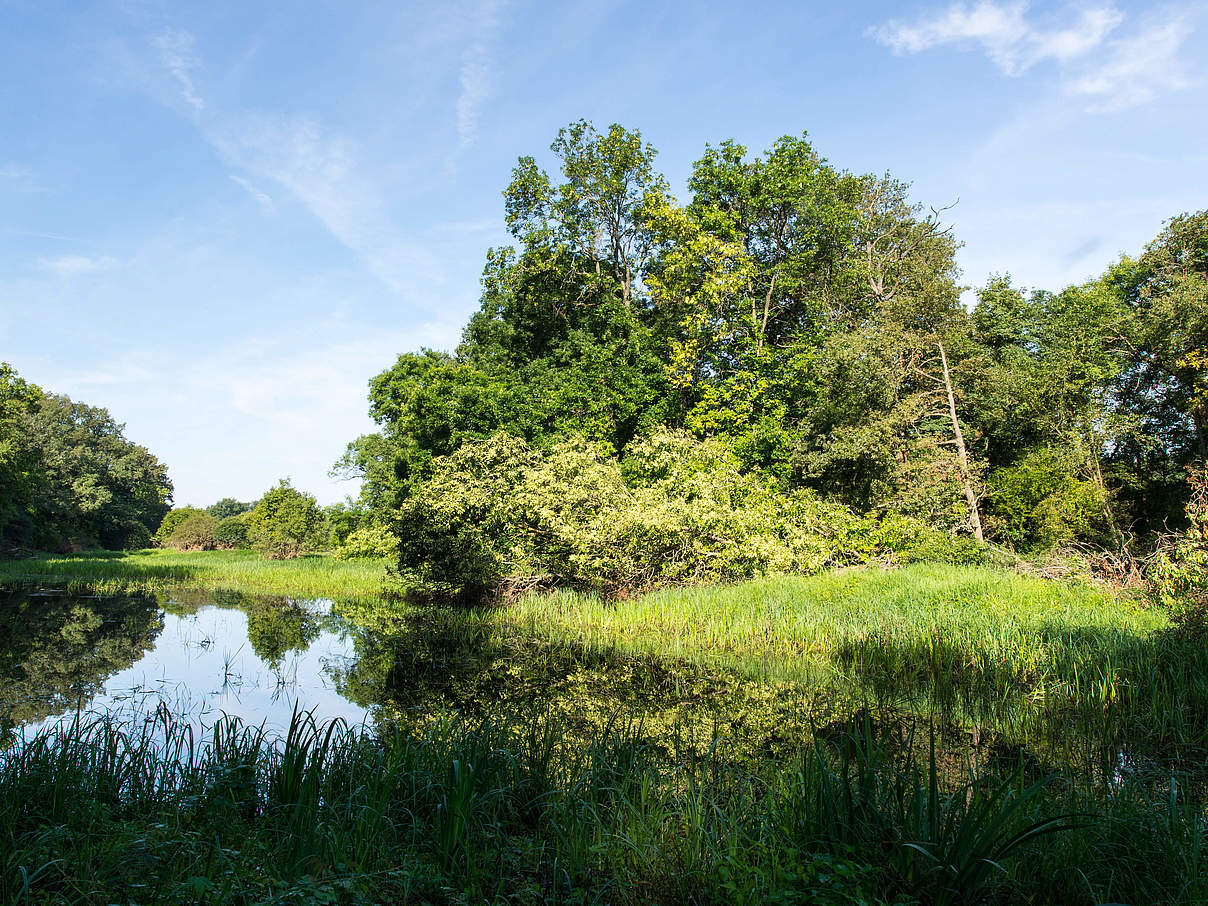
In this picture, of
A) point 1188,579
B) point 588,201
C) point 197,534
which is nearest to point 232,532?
point 197,534

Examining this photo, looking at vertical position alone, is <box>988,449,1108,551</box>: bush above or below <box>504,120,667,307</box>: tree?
below

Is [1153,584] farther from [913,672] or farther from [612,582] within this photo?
[612,582]

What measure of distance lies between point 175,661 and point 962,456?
23733 mm

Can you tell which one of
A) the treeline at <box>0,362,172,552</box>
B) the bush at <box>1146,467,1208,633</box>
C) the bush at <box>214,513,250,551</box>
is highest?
the treeline at <box>0,362,172,552</box>

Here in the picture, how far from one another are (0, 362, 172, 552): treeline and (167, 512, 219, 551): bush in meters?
5.16

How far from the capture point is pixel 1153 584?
10602 mm

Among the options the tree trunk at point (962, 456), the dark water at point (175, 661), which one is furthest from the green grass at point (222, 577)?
the tree trunk at point (962, 456)

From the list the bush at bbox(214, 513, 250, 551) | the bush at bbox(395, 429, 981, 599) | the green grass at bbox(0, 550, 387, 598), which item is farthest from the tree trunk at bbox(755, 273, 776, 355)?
the bush at bbox(214, 513, 250, 551)

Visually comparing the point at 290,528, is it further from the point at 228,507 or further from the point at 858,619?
the point at 228,507

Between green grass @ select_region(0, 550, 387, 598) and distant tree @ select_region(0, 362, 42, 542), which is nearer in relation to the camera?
green grass @ select_region(0, 550, 387, 598)

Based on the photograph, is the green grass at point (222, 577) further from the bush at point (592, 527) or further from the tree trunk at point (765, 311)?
the tree trunk at point (765, 311)

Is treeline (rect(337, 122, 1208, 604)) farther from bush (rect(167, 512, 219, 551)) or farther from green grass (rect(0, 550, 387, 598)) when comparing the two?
bush (rect(167, 512, 219, 551))

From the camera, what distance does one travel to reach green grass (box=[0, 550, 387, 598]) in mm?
22469

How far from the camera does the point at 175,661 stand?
36.7ft
